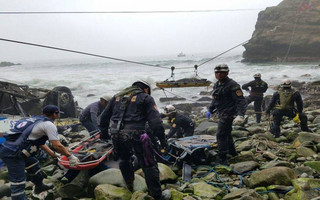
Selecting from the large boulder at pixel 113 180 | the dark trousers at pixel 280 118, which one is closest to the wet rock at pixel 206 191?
the large boulder at pixel 113 180

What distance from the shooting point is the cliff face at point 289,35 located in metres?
50.7

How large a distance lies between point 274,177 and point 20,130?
12.4ft

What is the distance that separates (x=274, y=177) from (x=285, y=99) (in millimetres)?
3582

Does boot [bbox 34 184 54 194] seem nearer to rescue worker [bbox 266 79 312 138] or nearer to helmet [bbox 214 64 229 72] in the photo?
helmet [bbox 214 64 229 72]

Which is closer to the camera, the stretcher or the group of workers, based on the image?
the group of workers

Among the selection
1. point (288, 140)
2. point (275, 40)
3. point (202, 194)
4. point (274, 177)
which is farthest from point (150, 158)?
point (275, 40)

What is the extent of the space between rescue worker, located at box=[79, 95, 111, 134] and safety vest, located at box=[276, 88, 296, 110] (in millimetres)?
4590

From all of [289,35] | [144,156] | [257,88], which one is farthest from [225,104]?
[289,35]

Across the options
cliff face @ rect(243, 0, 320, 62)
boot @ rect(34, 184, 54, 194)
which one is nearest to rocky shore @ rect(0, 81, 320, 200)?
boot @ rect(34, 184, 54, 194)

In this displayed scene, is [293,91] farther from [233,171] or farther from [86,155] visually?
[86,155]

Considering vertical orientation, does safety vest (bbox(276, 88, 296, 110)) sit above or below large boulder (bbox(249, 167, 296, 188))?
above

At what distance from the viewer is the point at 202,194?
13.1 ft

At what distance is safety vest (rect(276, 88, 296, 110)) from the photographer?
22.8 ft

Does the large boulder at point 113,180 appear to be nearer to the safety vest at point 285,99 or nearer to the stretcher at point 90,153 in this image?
the stretcher at point 90,153
